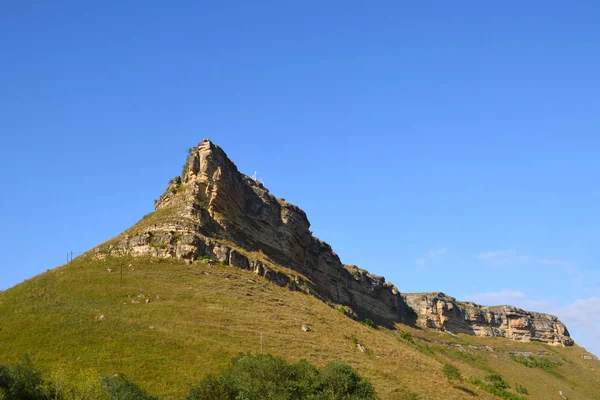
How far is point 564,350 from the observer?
13238 cm

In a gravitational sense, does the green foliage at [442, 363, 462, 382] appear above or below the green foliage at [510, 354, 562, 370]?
below

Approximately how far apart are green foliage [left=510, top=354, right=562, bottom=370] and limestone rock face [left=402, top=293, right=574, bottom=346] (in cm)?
1531

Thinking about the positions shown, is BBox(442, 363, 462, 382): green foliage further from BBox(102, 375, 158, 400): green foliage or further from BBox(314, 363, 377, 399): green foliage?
BBox(102, 375, 158, 400): green foliage

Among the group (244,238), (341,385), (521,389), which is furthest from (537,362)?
(341,385)

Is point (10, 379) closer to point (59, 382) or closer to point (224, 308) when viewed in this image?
point (59, 382)

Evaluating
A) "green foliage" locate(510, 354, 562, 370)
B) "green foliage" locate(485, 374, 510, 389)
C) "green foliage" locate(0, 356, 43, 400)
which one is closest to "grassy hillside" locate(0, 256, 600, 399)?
"green foliage" locate(0, 356, 43, 400)

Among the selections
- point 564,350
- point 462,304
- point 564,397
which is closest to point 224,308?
point 564,397

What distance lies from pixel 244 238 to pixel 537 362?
224ft

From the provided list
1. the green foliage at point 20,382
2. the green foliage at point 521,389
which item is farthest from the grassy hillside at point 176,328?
the green foliage at point 521,389

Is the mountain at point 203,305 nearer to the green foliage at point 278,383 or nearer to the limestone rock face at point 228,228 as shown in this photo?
the limestone rock face at point 228,228

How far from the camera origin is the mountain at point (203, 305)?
42.2 m

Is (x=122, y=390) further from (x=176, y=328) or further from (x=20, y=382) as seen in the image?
(x=176, y=328)

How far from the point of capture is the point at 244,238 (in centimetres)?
7050

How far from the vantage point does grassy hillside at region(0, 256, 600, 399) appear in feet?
134
